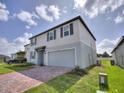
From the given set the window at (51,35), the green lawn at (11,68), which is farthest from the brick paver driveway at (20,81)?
the window at (51,35)

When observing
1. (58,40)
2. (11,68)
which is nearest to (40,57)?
(11,68)

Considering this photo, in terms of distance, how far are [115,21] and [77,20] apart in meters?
9.21

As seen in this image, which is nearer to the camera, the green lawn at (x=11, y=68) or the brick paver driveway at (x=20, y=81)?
the brick paver driveway at (x=20, y=81)

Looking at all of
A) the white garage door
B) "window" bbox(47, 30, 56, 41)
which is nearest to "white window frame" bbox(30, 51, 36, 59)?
the white garage door

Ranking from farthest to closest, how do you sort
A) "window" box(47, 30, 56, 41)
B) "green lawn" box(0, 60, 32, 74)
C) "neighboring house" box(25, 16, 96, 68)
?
"window" box(47, 30, 56, 41)
"neighboring house" box(25, 16, 96, 68)
"green lawn" box(0, 60, 32, 74)

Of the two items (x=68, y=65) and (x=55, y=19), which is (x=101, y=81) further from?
(x=55, y=19)

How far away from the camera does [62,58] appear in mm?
13945

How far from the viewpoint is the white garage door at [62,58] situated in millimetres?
12719

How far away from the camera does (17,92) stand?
18.2 feet

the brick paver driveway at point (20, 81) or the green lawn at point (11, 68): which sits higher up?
the green lawn at point (11, 68)

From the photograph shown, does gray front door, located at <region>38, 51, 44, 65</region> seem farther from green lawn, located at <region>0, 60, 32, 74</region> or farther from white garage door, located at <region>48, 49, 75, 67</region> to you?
white garage door, located at <region>48, 49, 75, 67</region>

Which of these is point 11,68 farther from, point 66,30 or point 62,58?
point 66,30

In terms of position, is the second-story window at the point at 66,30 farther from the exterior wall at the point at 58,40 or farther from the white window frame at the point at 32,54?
the white window frame at the point at 32,54

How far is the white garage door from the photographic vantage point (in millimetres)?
12719
